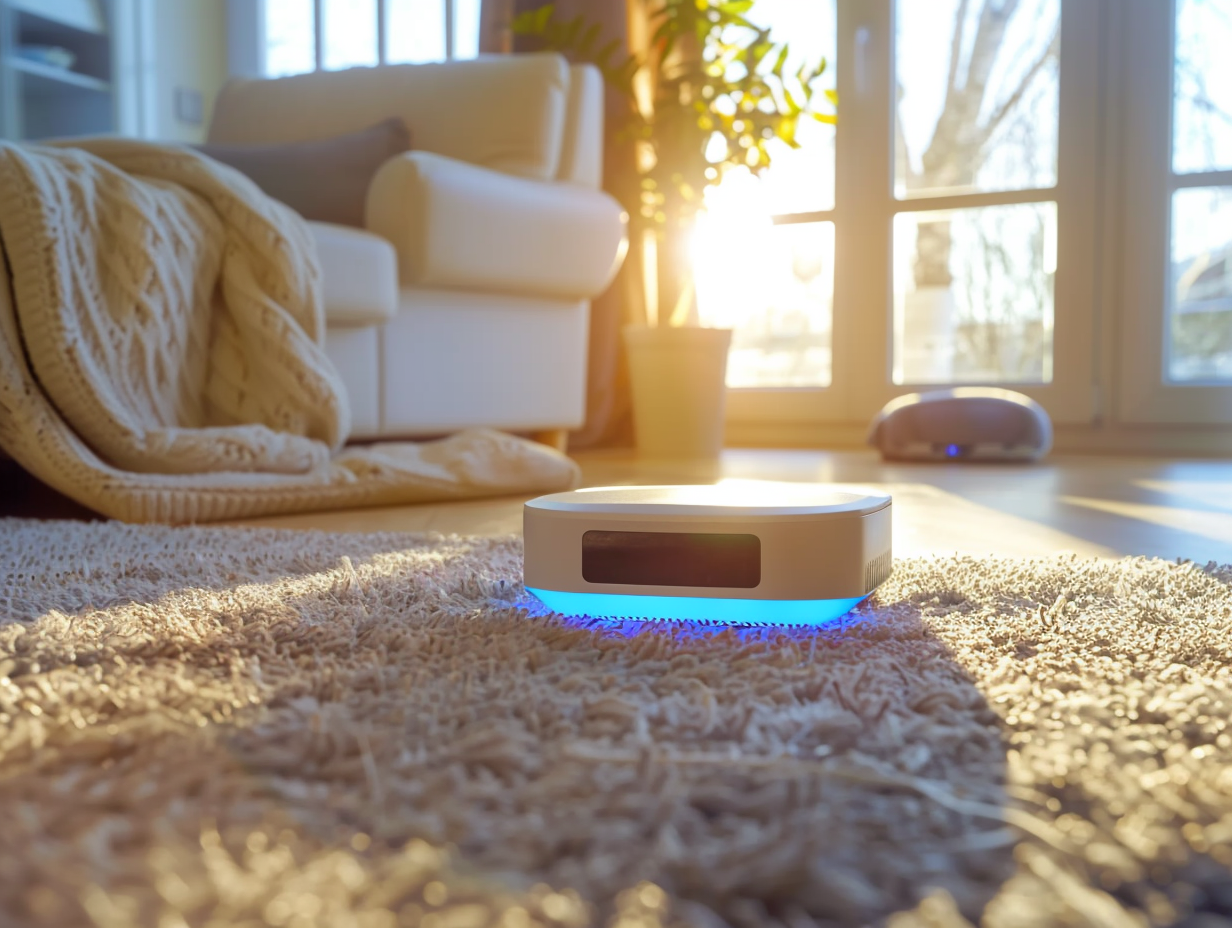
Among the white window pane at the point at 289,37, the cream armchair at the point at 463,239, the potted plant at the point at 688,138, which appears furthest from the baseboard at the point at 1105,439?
the white window pane at the point at 289,37

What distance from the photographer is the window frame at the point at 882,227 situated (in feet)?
9.00

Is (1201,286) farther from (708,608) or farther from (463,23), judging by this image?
(708,608)

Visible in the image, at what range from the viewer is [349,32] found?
367 centimetres

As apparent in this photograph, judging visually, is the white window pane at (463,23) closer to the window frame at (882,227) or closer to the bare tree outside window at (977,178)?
the window frame at (882,227)

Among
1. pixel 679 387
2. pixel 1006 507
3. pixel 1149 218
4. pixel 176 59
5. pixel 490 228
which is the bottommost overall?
pixel 1006 507

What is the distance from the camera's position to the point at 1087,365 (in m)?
2.77

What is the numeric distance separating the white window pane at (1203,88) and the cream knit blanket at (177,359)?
2.06 metres

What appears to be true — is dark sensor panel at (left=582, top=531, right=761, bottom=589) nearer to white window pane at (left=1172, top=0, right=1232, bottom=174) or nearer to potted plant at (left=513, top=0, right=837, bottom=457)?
potted plant at (left=513, top=0, right=837, bottom=457)

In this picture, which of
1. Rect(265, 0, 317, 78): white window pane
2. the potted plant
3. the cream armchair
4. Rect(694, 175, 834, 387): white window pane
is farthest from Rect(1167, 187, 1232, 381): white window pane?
Rect(265, 0, 317, 78): white window pane

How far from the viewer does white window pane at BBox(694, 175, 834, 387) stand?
10.2 feet

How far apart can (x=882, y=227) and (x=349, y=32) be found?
202 centimetres

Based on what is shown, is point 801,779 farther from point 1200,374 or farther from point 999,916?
point 1200,374

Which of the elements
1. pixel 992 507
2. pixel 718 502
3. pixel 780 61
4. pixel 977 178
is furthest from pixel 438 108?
pixel 718 502

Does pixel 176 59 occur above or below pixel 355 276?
above
